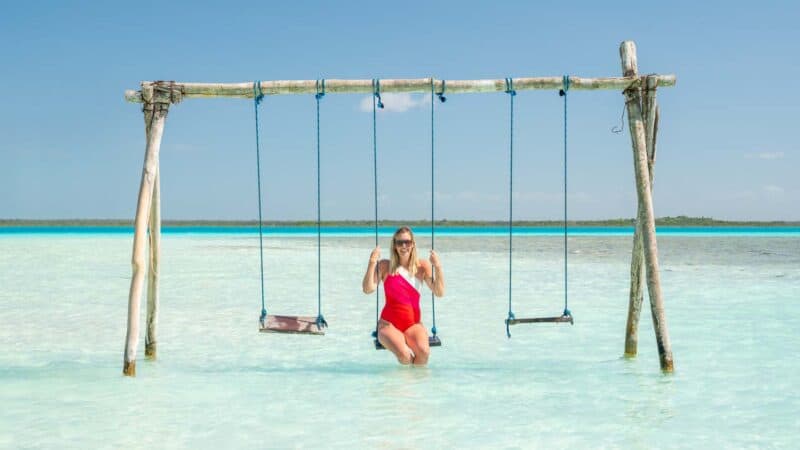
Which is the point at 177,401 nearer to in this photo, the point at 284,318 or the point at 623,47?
the point at 284,318

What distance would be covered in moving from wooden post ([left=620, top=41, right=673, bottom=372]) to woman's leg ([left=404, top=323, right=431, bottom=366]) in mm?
2100

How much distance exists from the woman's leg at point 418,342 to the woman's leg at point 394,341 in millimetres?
58

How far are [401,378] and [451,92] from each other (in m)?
2.72

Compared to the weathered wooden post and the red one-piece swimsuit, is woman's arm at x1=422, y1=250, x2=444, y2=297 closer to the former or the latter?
the red one-piece swimsuit

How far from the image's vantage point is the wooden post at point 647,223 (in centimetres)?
694

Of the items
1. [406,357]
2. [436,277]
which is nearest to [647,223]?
[436,277]

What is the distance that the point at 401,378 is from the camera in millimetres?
6984

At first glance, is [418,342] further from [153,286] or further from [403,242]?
[153,286]

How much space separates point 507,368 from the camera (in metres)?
7.63

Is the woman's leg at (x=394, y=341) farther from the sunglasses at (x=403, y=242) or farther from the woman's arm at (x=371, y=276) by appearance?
the sunglasses at (x=403, y=242)

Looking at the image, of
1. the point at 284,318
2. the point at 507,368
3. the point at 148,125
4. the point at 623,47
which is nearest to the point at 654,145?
the point at 623,47

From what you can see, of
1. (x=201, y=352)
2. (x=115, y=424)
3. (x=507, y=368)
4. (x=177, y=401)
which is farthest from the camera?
(x=201, y=352)

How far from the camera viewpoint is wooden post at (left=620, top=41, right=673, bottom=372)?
6.94 m

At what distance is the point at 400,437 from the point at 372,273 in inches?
86.7
